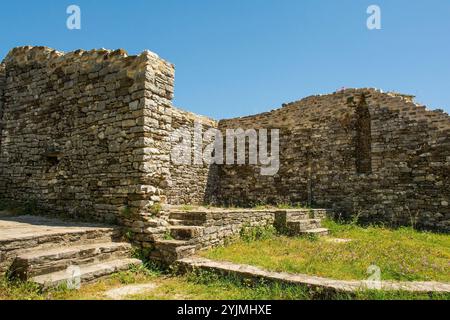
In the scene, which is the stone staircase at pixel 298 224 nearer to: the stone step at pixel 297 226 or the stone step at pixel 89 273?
the stone step at pixel 297 226

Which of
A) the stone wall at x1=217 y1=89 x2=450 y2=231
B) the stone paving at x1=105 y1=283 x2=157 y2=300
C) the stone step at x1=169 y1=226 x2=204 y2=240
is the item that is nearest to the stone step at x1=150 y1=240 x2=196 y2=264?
the stone step at x1=169 y1=226 x2=204 y2=240

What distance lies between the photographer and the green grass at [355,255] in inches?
218

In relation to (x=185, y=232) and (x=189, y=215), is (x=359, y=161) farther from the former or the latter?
(x=185, y=232)

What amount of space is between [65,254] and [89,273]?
494 mm

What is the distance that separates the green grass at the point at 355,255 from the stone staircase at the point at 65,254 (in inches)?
69.1

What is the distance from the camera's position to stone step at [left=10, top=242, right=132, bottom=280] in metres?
4.98


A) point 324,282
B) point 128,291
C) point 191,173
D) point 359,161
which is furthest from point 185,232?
point 359,161

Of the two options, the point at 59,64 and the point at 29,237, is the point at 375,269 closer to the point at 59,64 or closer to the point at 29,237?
A: the point at 29,237

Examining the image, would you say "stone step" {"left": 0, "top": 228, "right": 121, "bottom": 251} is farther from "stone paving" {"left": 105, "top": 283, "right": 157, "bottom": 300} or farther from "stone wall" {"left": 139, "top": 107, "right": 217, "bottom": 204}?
"stone wall" {"left": 139, "top": 107, "right": 217, "bottom": 204}

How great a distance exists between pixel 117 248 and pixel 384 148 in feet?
29.9

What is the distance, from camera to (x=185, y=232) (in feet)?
22.6

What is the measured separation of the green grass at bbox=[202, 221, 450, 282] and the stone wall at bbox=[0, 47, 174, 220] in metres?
2.53
